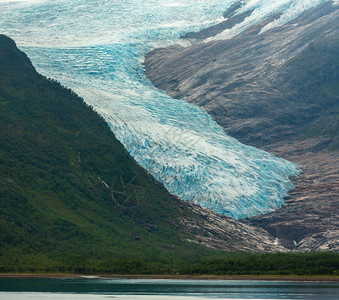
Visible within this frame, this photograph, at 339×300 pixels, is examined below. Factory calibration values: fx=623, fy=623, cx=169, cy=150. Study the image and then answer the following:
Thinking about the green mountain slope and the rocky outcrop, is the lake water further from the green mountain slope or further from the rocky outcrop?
the rocky outcrop

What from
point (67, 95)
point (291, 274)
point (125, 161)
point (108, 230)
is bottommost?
point (291, 274)

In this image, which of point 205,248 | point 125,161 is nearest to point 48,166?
point 125,161

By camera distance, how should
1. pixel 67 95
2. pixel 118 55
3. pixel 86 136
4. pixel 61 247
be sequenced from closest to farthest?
pixel 61 247 < pixel 86 136 < pixel 67 95 < pixel 118 55

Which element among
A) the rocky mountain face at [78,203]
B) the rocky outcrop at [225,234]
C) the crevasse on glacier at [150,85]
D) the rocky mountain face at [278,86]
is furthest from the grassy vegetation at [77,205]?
the rocky mountain face at [278,86]

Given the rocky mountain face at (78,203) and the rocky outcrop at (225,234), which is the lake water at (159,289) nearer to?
the rocky mountain face at (78,203)

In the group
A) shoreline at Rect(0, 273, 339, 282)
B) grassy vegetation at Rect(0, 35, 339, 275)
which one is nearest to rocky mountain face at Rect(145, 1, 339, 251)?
grassy vegetation at Rect(0, 35, 339, 275)

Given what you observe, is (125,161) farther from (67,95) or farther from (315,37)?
(315,37)

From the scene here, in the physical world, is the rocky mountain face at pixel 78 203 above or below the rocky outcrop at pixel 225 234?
above
